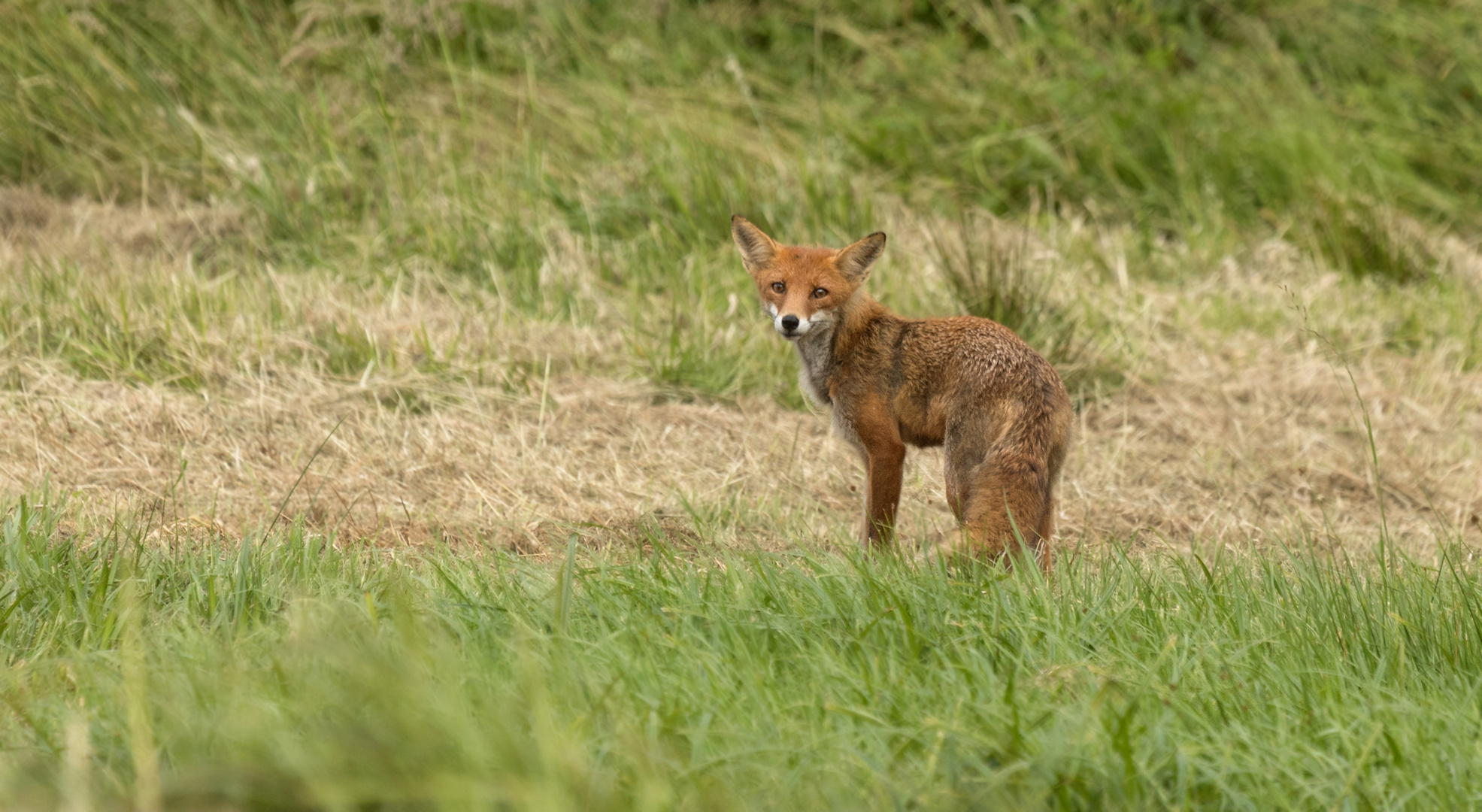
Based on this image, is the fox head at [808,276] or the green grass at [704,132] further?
the green grass at [704,132]

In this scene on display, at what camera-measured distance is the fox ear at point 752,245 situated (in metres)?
5.13

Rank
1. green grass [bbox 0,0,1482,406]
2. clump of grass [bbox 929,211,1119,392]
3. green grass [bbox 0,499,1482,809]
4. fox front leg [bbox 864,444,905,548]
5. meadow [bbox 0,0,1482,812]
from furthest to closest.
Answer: green grass [bbox 0,0,1482,406] → clump of grass [bbox 929,211,1119,392] → fox front leg [bbox 864,444,905,548] → meadow [bbox 0,0,1482,812] → green grass [bbox 0,499,1482,809]

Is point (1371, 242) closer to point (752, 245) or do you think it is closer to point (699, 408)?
point (699, 408)

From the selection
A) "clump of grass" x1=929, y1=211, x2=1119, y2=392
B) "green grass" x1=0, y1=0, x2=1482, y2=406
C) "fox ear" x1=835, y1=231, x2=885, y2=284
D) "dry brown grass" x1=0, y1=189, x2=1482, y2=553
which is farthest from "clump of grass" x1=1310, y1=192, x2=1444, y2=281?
"fox ear" x1=835, y1=231, x2=885, y2=284

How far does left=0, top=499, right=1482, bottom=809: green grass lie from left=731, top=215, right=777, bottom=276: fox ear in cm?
167

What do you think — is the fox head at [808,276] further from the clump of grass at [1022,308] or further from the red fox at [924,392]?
the clump of grass at [1022,308]

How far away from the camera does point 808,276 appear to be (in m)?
4.94

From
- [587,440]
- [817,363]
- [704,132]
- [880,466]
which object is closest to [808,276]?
[817,363]

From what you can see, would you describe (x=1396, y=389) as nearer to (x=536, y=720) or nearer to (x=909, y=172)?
(x=909, y=172)

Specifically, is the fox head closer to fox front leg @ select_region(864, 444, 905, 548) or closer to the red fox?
the red fox

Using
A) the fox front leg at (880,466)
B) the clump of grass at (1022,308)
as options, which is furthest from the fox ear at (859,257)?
the clump of grass at (1022,308)

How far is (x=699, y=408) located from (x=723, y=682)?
3.46 meters

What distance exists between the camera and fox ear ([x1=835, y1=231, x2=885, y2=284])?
196 inches

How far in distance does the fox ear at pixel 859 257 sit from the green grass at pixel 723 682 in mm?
1558
